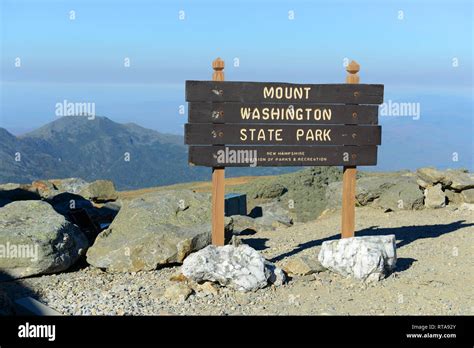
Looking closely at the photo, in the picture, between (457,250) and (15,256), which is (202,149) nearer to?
(15,256)

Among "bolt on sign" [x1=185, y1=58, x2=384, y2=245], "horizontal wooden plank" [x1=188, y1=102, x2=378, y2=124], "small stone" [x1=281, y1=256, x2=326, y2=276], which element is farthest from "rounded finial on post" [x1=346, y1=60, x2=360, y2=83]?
"small stone" [x1=281, y1=256, x2=326, y2=276]

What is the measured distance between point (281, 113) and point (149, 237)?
377cm

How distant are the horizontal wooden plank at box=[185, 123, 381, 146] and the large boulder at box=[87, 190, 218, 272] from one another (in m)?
2.02

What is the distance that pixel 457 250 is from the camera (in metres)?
16.0

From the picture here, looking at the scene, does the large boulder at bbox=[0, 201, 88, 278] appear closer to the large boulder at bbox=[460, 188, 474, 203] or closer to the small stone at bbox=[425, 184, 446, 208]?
the small stone at bbox=[425, 184, 446, 208]

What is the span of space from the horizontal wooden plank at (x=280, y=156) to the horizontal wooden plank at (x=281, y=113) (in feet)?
1.85

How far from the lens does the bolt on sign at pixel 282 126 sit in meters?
14.0

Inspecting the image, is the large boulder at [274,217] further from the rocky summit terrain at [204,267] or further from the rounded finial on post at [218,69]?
the rounded finial on post at [218,69]

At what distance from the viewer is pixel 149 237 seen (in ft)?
46.2

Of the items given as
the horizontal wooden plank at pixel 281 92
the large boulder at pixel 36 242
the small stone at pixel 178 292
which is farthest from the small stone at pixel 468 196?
the large boulder at pixel 36 242

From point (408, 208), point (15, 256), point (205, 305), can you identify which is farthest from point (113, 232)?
point (408, 208)

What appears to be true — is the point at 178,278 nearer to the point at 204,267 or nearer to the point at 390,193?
the point at 204,267
